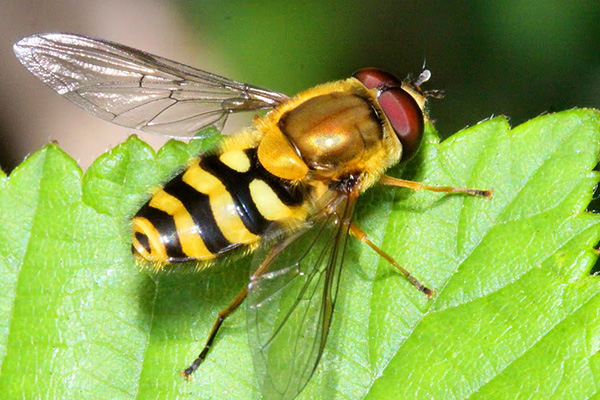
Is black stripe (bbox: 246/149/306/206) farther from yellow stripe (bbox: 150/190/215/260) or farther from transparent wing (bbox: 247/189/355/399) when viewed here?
yellow stripe (bbox: 150/190/215/260)

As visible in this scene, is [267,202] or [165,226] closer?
[165,226]

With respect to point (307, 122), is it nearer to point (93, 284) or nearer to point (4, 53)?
point (93, 284)

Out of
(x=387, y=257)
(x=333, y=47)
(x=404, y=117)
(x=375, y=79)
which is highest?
(x=333, y=47)

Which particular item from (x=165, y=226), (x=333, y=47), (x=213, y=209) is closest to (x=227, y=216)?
(x=213, y=209)

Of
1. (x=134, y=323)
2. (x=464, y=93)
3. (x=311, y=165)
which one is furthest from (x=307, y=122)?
(x=464, y=93)

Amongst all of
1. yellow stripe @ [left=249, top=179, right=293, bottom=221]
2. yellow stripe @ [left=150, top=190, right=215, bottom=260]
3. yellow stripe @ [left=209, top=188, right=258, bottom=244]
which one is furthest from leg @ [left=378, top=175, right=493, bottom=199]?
yellow stripe @ [left=150, top=190, right=215, bottom=260]

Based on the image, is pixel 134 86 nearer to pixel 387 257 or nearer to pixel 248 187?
pixel 248 187

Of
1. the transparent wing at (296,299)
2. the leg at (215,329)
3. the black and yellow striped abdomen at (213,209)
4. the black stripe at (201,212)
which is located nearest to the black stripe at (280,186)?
the black and yellow striped abdomen at (213,209)
